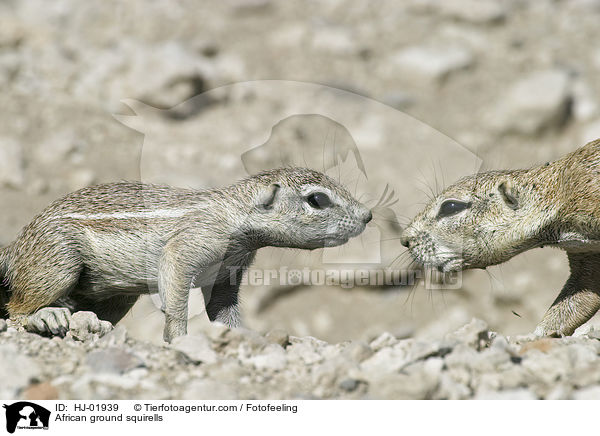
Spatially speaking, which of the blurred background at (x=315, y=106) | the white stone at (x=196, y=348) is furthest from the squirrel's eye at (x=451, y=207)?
the blurred background at (x=315, y=106)

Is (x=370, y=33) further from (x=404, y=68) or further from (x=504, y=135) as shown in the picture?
(x=504, y=135)

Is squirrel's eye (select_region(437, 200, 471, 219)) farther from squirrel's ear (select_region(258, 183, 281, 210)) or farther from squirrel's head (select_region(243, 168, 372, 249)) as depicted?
squirrel's ear (select_region(258, 183, 281, 210))

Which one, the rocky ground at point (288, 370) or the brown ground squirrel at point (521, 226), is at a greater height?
the brown ground squirrel at point (521, 226)

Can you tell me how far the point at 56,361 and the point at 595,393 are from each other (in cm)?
328

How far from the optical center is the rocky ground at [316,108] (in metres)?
12.2

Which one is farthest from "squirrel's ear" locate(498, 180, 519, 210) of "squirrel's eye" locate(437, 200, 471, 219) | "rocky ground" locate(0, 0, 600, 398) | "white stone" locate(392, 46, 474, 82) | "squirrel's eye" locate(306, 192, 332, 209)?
"white stone" locate(392, 46, 474, 82)

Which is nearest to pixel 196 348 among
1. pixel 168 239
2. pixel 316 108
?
pixel 168 239

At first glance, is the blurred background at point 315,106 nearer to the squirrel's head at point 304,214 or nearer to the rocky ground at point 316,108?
the rocky ground at point 316,108

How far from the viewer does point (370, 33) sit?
16297mm

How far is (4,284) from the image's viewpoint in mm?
6863

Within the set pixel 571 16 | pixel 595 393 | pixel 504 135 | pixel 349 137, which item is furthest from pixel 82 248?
pixel 571 16

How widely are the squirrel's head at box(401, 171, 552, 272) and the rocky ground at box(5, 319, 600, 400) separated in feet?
4.68
